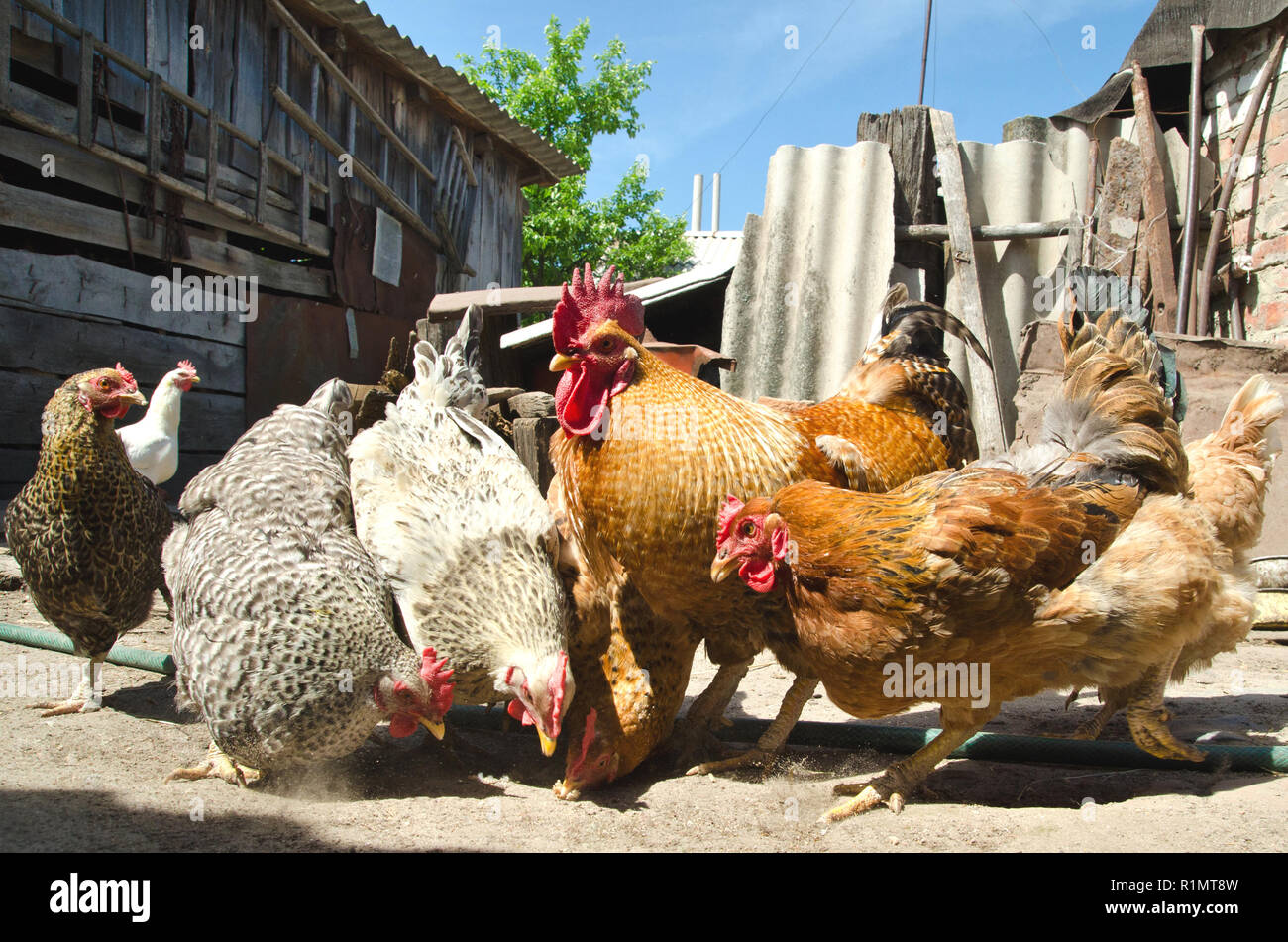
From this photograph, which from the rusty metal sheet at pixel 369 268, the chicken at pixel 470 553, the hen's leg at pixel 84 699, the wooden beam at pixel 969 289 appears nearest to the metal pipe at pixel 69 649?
the hen's leg at pixel 84 699

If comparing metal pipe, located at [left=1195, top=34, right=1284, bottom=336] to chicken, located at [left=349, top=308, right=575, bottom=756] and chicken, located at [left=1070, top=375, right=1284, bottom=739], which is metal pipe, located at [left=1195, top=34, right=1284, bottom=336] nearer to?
chicken, located at [left=1070, top=375, right=1284, bottom=739]

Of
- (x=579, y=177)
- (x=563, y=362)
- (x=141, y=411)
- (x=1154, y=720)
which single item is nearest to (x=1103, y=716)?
(x=1154, y=720)

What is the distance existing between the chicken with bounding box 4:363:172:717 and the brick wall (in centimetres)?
801

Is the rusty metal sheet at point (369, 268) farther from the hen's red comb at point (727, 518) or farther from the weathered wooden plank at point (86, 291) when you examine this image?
the hen's red comb at point (727, 518)

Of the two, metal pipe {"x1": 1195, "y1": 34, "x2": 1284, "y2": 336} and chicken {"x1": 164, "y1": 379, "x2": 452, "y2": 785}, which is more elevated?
metal pipe {"x1": 1195, "y1": 34, "x2": 1284, "y2": 336}

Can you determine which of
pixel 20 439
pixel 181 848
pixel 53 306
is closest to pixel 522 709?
pixel 181 848

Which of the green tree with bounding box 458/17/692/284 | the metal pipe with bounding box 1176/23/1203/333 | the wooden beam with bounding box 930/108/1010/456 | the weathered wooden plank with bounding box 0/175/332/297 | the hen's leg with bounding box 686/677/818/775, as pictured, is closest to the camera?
the hen's leg with bounding box 686/677/818/775

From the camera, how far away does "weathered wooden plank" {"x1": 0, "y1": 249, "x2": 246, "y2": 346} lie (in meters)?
6.57

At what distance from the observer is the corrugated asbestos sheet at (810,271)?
734 cm

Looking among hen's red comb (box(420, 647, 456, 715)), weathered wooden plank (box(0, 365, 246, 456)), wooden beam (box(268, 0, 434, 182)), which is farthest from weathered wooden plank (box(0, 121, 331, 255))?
hen's red comb (box(420, 647, 456, 715))

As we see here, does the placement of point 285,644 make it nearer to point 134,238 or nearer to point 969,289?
point 969,289

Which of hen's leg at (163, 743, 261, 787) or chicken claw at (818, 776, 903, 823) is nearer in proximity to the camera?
chicken claw at (818, 776, 903, 823)

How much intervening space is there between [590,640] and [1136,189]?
657 centimetres

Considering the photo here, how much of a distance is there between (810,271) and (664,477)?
15.6 feet
